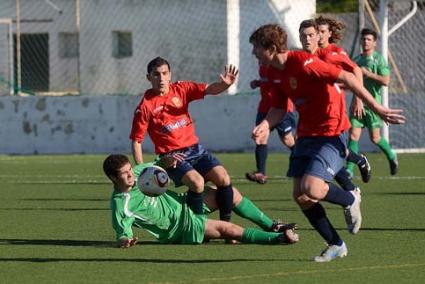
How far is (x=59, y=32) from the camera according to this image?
31.0m

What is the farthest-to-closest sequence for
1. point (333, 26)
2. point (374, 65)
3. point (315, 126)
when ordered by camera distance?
point (374, 65)
point (333, 26)
point (315, 126)

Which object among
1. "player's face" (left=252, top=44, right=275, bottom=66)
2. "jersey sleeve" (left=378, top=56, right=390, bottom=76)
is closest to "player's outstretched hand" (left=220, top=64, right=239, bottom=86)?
"player's face" (left=252, top=44, right=275, bottom=66)

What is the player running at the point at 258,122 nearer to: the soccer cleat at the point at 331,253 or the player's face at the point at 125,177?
the player's face at the point at 125,177

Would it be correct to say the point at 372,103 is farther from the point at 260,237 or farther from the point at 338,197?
the point at 260,237

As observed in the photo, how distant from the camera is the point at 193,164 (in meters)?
11.3

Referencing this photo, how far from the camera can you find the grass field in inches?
338

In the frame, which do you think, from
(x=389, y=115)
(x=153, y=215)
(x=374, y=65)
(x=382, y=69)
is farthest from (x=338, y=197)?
(x=374, y=65)

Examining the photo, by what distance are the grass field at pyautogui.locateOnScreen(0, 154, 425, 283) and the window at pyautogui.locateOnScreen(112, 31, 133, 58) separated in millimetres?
14023

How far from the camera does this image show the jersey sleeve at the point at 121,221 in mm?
10031

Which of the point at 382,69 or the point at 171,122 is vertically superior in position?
the point at 382,69

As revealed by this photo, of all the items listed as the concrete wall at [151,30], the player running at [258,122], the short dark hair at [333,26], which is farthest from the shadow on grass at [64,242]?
the concrete wall at [151,30]

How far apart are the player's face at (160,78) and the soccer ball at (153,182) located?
173 cm

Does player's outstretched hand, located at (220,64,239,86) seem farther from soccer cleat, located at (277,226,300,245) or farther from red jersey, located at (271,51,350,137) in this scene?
soccer cleat, located at (277,226,300,245)

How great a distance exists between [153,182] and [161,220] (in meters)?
0.54
